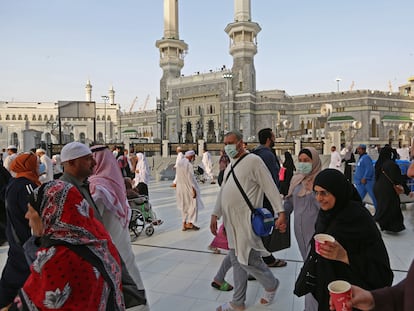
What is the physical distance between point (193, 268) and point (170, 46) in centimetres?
4034

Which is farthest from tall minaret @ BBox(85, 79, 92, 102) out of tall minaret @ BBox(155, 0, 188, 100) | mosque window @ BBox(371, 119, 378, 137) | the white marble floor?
the white marble floor

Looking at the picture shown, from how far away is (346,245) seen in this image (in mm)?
1597

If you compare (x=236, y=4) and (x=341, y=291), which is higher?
(x=236, y=4)

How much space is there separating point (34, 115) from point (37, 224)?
202 ft

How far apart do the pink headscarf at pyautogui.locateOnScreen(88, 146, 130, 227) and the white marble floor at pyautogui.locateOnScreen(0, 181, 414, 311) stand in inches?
37.8

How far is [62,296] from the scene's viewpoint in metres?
1.38

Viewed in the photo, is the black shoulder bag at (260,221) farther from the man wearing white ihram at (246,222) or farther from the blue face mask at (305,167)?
the blue face mask at (305,167)

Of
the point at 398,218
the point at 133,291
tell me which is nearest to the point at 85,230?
the point at 133,291

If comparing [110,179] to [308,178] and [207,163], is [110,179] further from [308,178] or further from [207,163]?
[207,163]

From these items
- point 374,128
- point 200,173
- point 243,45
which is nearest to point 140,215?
point 200,173

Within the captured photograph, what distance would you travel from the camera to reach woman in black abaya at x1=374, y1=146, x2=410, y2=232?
5.03 metres

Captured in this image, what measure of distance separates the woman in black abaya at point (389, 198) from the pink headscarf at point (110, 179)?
14.1 feet

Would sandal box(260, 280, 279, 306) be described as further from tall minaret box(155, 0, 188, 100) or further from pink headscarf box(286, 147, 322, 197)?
tall minaret box(155, 0, 188, 100)

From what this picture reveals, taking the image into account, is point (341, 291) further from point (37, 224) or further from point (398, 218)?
point (398, 218)
